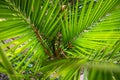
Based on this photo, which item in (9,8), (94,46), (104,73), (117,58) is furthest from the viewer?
(94,46)

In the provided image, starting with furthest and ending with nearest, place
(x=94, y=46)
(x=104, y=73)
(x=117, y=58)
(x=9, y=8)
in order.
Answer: (x=94, y=46) → (x=9, y=8) → (x=117, y=58) → (x=104, y=73)

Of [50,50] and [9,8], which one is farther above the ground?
[9,8]

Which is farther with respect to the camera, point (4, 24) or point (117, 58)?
point (4, 24)

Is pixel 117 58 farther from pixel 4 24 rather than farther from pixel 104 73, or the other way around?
pixel 4 24

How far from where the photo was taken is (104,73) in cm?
67

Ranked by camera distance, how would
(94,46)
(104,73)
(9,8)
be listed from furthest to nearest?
1. (94,46)
2. (9,8)
3. (104,73)

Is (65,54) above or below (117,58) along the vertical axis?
below

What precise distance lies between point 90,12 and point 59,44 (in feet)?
0.65

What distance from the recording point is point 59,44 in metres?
1.10

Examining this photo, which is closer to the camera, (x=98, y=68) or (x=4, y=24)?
(x=98, y=68)

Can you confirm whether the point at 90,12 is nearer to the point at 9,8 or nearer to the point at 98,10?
the point at 98,10

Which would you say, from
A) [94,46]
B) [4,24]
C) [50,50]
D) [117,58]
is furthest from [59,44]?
[117,58]

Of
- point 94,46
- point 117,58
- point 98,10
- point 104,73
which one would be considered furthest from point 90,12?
point 104,73

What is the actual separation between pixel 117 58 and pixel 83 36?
1.05ft
